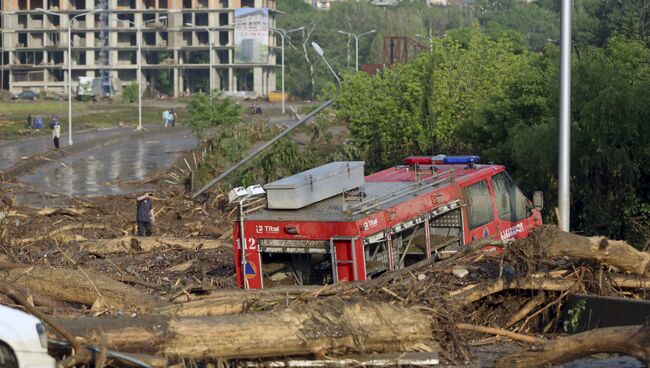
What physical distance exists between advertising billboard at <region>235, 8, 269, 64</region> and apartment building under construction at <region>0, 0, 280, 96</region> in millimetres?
1631

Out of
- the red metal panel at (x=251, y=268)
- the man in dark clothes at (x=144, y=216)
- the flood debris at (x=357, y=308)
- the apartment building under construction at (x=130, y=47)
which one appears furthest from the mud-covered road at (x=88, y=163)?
the apartment building under construction at (x=130, y=47)

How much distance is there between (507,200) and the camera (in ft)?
58.7

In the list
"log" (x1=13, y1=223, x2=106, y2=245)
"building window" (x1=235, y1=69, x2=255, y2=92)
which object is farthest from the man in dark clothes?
"building window" (x1=235, y1=69, x2=255, y2=92)

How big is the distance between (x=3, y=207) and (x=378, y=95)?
44.5 ft

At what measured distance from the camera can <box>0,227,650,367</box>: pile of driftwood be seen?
33.3ft

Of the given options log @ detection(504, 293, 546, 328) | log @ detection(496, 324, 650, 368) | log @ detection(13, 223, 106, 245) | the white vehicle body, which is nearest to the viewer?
the white vehicle body

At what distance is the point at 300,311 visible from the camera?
1067cm

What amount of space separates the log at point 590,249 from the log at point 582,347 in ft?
8.48

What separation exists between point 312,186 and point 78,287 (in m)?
3.63

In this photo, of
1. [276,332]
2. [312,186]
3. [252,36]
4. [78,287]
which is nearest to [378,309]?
[276,332]

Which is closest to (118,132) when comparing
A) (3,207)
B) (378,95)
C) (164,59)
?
(378,95)

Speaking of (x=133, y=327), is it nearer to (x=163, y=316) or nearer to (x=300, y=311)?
(x=163, y=316)

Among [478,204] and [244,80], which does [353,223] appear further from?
[244,80]

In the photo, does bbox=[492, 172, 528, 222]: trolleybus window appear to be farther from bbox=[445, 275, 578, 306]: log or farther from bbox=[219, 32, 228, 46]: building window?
bbox=[219, 32, 228, 46]: building window
